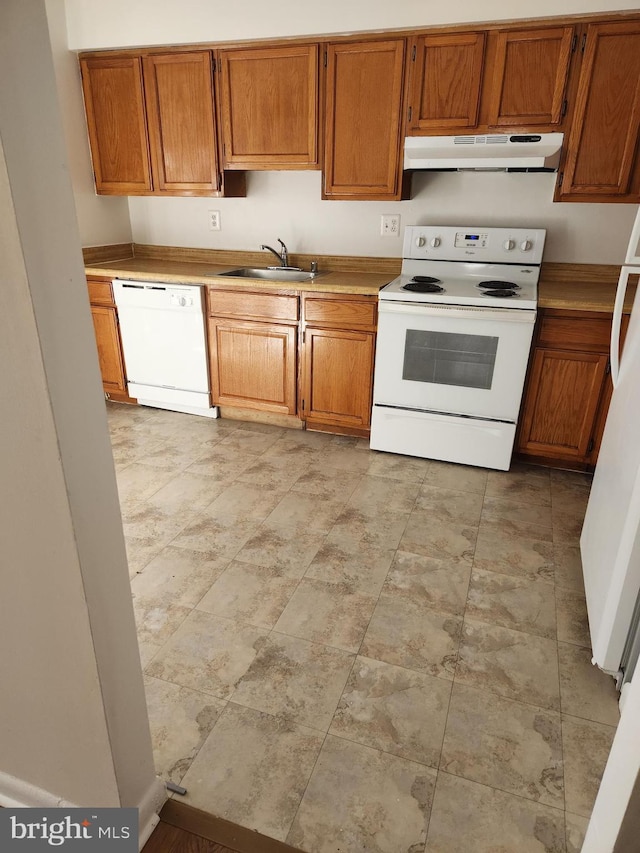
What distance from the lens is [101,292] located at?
3488 millimetres

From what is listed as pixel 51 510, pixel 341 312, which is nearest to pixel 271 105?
pixel 341 312

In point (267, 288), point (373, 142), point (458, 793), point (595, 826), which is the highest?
point (373, 142)

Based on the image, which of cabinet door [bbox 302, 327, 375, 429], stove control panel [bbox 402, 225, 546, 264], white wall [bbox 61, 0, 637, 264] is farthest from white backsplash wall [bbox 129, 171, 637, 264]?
cabinet door [bbox 302, 327, 375, 429]

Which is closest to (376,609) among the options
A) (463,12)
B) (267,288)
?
(267,288)

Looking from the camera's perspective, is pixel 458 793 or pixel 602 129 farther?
pixel 602 129

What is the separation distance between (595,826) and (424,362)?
218cm

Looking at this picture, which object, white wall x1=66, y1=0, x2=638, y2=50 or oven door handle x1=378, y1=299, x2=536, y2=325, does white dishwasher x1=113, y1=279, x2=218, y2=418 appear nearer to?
oven door handle x1=378, y1=299, x2=536, y2=325

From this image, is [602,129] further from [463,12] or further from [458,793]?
[458,793]

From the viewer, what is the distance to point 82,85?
11.0 feet

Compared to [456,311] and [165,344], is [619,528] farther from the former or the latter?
[165,344]

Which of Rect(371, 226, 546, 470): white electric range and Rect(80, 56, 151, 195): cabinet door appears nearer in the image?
Rect(371, 226, 546, 470): white electric range

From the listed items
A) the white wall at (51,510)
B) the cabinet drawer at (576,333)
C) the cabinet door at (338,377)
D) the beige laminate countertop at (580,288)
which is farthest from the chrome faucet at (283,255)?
the white wall at (51,510)

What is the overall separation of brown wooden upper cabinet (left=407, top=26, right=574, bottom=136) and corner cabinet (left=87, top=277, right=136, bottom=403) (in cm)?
207

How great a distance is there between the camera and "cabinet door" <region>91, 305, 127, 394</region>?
353 cm
